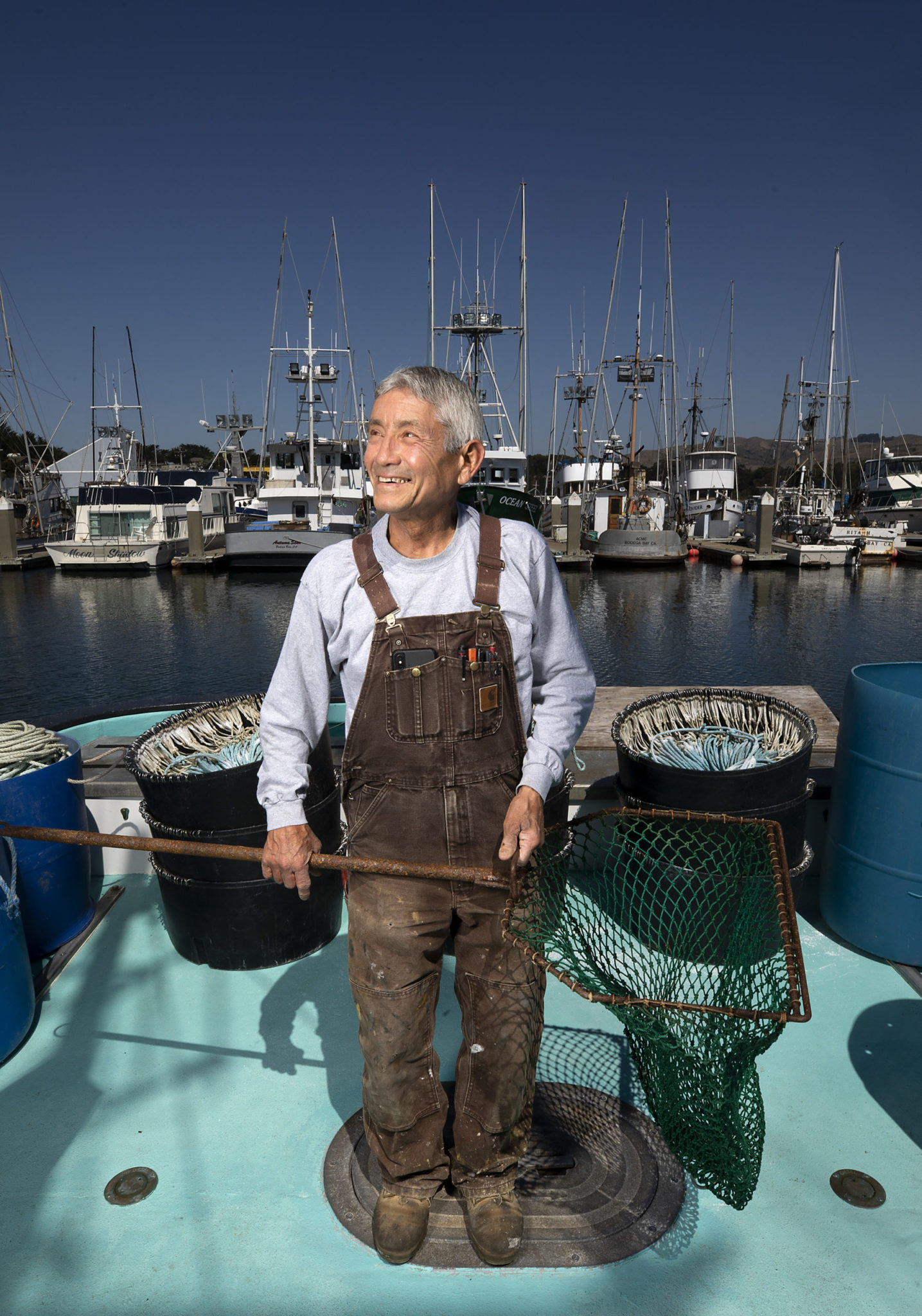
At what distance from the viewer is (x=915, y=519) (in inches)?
1588

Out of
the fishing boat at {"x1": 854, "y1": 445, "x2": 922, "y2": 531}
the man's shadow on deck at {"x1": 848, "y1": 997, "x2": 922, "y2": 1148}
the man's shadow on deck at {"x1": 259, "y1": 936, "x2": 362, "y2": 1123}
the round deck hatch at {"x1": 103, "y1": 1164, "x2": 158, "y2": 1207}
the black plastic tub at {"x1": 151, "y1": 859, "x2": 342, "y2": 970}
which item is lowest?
the round deck hatch at {"x1": 103, "y1": 1164, "x2": 158, "y2": 1207}

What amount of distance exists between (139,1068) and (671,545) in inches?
1158

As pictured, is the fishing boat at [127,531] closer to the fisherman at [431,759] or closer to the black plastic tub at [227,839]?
the black plastic tub at [227,839]

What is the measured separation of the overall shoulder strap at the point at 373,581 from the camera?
1714 millimetres

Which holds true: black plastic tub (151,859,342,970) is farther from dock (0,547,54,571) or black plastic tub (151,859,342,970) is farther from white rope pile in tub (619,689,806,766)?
dock (0,547,54,571)

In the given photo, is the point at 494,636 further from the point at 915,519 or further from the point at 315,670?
the point at 915,519

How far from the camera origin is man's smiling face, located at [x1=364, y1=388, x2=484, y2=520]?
1.71 meters

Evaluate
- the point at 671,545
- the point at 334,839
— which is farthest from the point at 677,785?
the point at 671,545

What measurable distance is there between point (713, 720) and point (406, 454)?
2437mm

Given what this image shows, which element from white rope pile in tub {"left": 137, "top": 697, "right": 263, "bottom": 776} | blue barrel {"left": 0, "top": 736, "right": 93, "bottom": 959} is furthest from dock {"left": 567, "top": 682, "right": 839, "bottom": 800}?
blue barrel {"left": 0, "top": 736, "right": 93, "bottom": 959}

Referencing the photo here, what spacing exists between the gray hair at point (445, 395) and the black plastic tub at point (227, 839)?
1.60 meters

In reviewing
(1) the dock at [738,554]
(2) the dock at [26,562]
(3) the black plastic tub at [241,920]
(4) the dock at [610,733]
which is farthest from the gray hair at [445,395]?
(2) the dock at [26,562]

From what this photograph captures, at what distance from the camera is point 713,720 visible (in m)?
3.62

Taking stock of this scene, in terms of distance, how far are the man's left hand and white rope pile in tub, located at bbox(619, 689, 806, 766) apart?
1505mm
